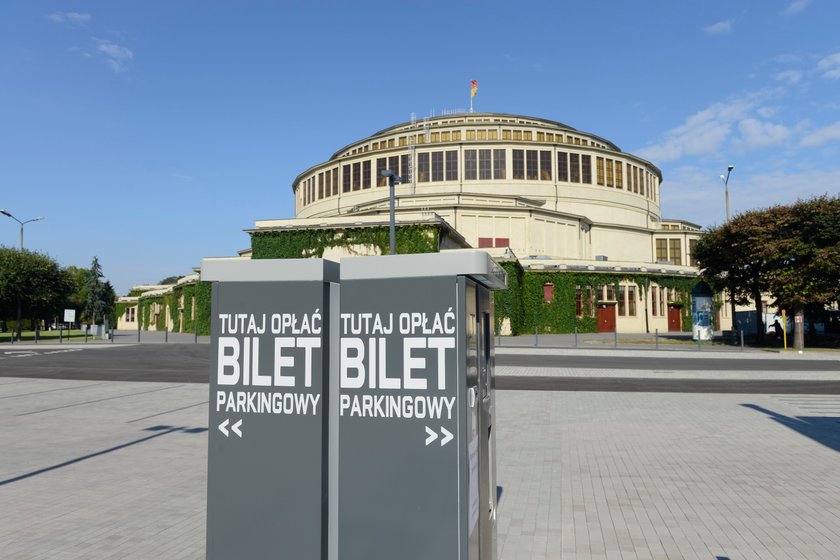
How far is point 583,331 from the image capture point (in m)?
49.7

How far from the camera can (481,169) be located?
2394 inches

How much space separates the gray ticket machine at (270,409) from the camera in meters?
3.33

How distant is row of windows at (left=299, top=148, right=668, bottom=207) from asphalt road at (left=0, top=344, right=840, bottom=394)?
35.3 metres

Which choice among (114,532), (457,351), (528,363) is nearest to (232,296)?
(457,351)

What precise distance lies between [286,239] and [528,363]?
88.5 feet

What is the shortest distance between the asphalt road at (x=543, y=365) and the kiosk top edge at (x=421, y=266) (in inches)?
544

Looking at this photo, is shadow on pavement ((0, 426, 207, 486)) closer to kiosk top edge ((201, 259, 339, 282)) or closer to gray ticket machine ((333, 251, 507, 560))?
kiosk top edge ((201, 259, 339, 282))

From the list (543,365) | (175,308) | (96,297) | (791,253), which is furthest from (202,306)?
(791,253)

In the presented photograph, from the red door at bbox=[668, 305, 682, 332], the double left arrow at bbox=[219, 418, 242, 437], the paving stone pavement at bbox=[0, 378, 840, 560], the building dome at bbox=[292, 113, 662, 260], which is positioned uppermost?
the building dome at bbox=[292, 113, 662, 260]

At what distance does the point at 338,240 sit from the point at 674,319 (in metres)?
34.0

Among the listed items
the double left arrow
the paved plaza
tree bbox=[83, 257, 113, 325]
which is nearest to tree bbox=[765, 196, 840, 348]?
the paved plaza

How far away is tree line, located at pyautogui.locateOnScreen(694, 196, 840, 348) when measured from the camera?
102 ft

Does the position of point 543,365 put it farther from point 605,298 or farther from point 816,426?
point 605,298

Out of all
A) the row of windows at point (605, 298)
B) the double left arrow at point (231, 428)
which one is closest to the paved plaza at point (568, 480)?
the double left arrow at point (231, 428)
